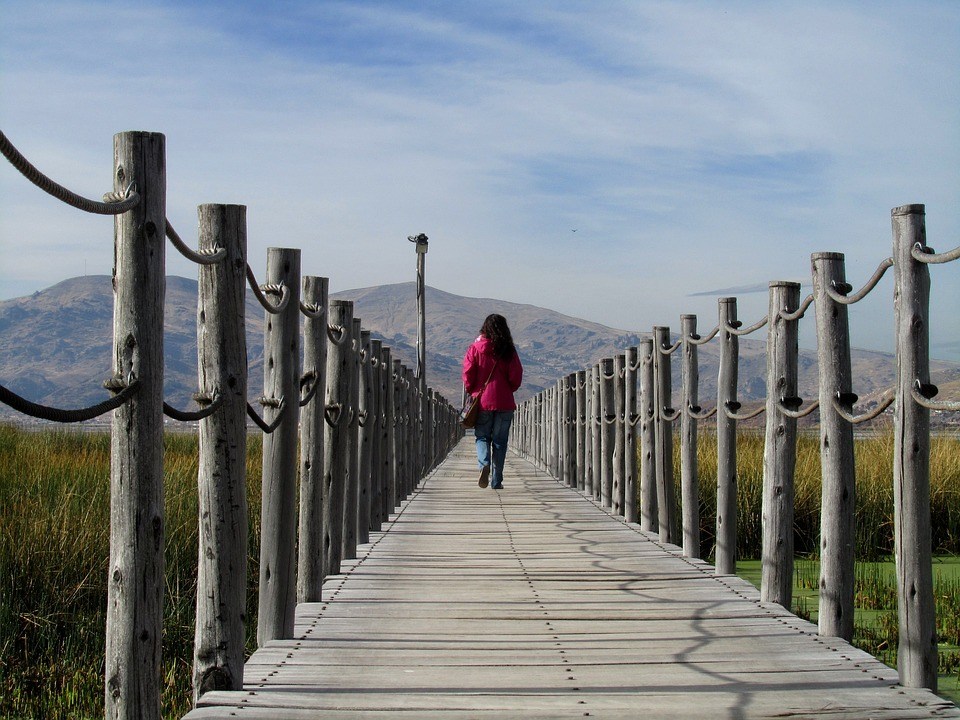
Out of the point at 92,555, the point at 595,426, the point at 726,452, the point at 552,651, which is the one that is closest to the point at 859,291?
the point at 552,651

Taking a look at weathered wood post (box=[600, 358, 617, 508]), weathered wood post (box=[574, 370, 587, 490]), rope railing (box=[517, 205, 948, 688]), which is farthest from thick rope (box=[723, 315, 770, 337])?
weathered wood post (box=[574, 370, 587, 490])

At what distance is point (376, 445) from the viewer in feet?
30.9

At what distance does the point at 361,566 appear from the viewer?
7.23m

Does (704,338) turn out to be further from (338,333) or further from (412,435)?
(412,435)

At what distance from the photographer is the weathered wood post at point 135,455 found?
3537 millimetres

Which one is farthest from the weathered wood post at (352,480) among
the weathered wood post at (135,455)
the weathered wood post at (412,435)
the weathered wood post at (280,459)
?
the weathered wood post at (412,435)

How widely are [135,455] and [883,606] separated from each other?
5.36m

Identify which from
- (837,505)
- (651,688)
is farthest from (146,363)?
(837,505)

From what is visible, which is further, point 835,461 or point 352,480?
point 352,480

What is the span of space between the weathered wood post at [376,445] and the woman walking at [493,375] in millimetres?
2463

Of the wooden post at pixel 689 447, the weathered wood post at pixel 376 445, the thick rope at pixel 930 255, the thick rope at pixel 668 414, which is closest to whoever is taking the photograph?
the thick rope at pixel 930 255

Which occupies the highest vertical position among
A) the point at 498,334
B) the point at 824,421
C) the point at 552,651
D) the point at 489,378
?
the point at 498,334

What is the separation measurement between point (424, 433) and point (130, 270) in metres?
13.4

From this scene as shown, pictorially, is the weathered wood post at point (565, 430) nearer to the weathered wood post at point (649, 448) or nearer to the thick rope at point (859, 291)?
the weathered wood post at point (649, 448)
